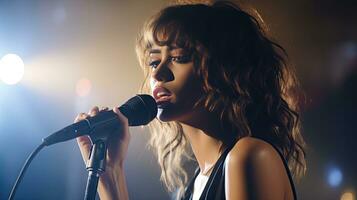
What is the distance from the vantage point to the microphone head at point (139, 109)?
0.98m

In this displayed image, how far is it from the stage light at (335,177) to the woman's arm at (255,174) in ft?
2.60

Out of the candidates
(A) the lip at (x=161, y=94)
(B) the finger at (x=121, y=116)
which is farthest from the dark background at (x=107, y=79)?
(B) the finger at (x=121, y=116)

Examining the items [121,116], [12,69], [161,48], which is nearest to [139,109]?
[121,116]

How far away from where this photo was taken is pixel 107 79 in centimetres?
196

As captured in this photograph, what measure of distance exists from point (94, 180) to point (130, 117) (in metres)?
0.14

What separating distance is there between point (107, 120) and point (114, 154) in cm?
11

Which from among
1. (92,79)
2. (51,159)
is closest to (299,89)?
(92,79)

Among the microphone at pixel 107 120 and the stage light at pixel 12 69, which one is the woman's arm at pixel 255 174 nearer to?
the microphone at pixel 107 120

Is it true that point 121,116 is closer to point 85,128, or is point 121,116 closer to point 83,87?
point 85,128

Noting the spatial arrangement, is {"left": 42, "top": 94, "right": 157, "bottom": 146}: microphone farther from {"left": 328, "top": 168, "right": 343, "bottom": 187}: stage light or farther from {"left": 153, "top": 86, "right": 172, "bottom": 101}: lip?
{"left": 328, "top": 168, "right": 343, "bottom": 187}: stage light

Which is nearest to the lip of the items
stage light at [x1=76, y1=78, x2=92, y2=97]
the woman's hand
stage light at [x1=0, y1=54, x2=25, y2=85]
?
the woman's hand

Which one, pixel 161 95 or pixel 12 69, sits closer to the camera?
A: pixel 161 95

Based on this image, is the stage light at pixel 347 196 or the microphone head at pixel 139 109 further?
the stage light at pixel 347 196

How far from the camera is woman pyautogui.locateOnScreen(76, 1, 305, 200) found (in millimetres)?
1071
